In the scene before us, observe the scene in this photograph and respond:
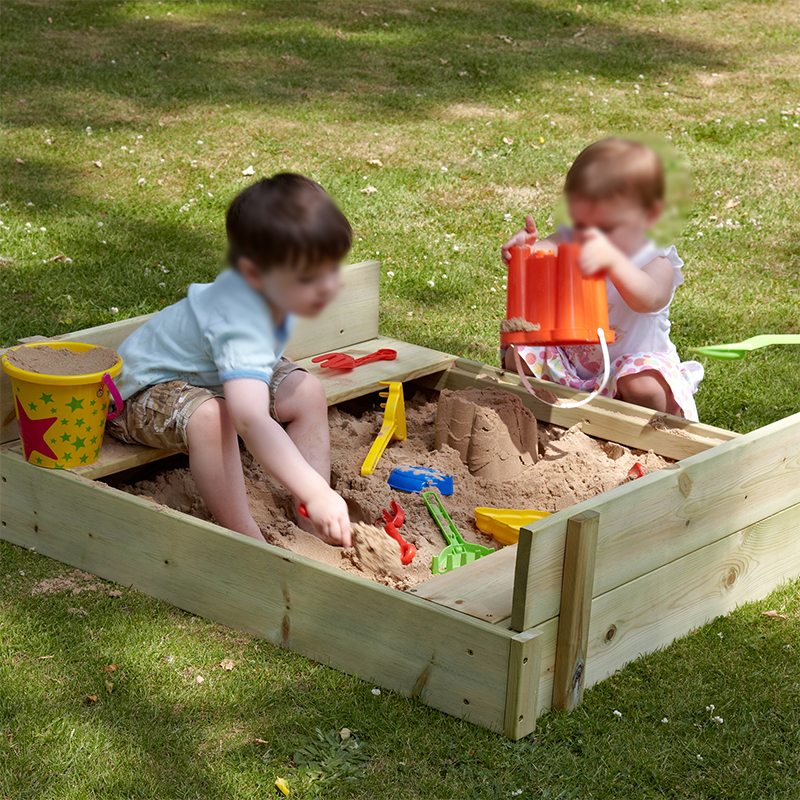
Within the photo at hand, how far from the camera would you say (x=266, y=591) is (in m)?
2.56

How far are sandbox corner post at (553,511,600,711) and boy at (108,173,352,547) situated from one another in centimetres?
83

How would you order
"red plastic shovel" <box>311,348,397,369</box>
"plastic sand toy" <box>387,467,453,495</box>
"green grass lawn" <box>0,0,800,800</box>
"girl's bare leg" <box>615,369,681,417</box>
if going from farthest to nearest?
"red plastic shovel" <box>311,348,397,369</box> < "girl's bare leg" <box>615,369,681,417</box> < "plastic sand toy" <box>387,467,453,495</box> < "green grass lawn" <box>0,0,800,800</box>

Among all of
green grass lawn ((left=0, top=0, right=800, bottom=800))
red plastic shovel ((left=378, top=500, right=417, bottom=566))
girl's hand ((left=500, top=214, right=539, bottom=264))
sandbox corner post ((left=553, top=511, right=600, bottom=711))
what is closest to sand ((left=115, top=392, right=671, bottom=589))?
red plastic shovel ((left=378, top=500, right=417, bottom=566))

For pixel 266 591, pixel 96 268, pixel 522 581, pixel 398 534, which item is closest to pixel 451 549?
pixel 398 534

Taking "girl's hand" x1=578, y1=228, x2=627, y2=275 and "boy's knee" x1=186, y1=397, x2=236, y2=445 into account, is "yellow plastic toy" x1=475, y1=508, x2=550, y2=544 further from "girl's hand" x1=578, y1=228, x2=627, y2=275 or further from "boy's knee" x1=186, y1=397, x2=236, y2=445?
"girl's hand" x1=578, y1=228, x2=627, y2=275

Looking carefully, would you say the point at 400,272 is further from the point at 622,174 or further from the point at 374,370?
the point at 622,174

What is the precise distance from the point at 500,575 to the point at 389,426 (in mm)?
1005

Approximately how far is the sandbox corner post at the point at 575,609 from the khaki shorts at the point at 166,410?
38.7 inches

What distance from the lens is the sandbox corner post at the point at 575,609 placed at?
88.1 inches

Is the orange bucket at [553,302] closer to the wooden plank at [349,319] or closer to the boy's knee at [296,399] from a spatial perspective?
the boy's knee at [296,399]

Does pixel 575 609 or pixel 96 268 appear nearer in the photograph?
pixel 575 609

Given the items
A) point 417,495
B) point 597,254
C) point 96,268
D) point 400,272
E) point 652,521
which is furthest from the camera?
point 400,272

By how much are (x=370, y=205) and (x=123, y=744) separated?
3302 mm

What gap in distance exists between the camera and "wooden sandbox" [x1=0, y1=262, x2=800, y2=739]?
2.26m
